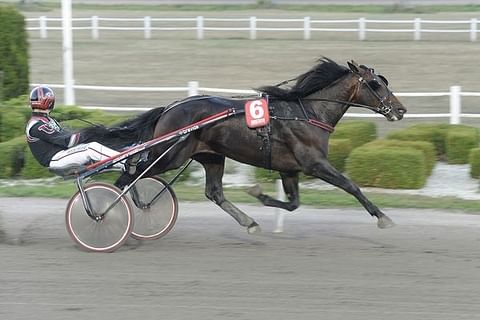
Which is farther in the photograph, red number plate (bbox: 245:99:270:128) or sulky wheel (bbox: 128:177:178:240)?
sulky wheel (bbox: 128:177:178:240)

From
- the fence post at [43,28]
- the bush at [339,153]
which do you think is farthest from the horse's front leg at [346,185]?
the fence post at [43,28]

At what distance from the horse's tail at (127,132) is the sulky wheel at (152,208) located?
0.37 meters

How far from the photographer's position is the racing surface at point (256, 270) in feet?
18.3

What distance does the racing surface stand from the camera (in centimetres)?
559

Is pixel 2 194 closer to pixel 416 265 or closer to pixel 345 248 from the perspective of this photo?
pixel 345 248

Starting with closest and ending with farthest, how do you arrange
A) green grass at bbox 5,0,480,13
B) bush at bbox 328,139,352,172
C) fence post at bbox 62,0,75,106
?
bush at bbox 328,139,352,172 → fence post at bbox 62,0,75,106 → green grass at bbox 5,0,480,13

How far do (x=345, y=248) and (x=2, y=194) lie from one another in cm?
428

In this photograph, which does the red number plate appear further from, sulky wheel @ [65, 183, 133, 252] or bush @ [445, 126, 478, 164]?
bush @ [445, 126, 478, 164]

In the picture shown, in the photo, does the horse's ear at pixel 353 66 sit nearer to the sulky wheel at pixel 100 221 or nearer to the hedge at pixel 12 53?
the sulky wheel at pixel 100 221

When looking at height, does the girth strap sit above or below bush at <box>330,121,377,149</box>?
above

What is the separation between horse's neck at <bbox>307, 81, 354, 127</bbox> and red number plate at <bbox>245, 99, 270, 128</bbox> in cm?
49

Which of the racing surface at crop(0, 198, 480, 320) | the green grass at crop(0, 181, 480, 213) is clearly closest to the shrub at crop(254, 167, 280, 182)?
the green grass at crop(0, 181, 480, 213)

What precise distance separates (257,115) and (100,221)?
153 cm

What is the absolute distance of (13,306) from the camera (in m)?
5.66
